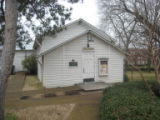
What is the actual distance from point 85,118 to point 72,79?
4833 mm

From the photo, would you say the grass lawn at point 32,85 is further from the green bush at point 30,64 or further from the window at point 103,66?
the window at point 103,66

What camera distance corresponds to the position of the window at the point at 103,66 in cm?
962

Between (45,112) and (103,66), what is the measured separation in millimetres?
6245

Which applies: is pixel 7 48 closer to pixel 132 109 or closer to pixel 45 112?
pixel 45 112

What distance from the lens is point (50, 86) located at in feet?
27.6

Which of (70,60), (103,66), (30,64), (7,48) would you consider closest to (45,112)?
(7,48)

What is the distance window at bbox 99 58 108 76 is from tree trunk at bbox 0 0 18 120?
6.99 meters

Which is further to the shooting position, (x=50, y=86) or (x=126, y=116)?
(x=50, y=86)

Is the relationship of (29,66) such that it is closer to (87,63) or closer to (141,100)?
(87,63)

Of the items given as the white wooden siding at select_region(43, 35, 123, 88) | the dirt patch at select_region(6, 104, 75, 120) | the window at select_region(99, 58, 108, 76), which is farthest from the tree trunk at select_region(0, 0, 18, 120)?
the window at select_region(99, 58, 108, 76)

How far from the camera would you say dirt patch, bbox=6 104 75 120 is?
4242 mm

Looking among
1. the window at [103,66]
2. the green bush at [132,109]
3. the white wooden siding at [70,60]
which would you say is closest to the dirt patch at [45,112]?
the green bush at [132,109]

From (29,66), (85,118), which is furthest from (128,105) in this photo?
(29,66)

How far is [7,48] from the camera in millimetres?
3652
